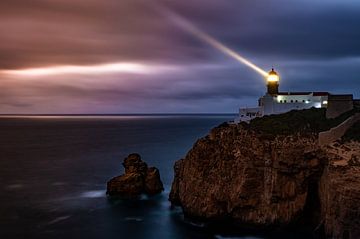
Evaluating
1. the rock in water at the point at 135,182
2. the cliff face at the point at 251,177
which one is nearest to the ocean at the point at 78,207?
the rock in water at the point at 135,182

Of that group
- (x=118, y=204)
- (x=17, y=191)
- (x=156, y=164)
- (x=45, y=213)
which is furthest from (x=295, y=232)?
(x=156, y=164)

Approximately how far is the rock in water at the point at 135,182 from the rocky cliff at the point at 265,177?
379 inches

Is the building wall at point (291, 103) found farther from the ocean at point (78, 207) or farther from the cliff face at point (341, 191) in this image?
the cliff face at point (341, 191)

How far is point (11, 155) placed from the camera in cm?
8638

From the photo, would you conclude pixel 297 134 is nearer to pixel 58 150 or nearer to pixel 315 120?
pixel 315 120

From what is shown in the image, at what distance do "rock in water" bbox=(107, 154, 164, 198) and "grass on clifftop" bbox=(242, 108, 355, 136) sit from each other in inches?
508

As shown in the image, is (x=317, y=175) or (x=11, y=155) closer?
(x=317, y=175)

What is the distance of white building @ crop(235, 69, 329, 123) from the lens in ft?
165

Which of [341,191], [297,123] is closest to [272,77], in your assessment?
[297,123]

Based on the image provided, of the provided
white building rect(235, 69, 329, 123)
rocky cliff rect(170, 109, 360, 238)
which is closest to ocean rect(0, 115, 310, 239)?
rocky cliff rect(170, 109, 360, 238)

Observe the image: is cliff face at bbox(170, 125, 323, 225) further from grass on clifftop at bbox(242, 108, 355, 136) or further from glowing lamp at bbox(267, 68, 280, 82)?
glowing lamp at bbox(267, 68, 280, 82)

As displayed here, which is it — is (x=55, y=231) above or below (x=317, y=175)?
below

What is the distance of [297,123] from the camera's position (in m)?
39.4

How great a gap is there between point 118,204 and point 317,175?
20810 mm
